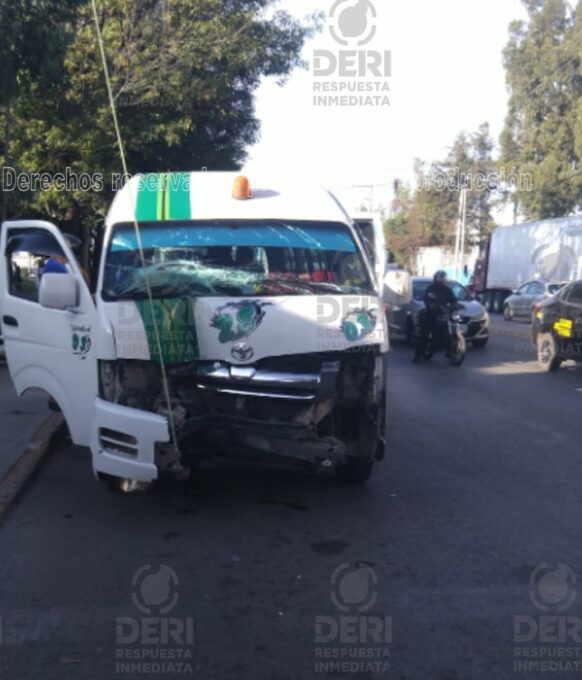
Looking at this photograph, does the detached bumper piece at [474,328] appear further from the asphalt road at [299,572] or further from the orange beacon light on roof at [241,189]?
the orange beacon light on roof at [241,189]

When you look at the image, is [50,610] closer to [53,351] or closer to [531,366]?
[53,351]

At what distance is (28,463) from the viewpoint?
7.65 meters

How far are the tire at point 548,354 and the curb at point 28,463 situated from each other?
29.7 feet

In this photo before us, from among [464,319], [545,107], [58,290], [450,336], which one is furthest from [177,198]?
[545,107]

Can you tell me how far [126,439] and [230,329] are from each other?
1.03 meters

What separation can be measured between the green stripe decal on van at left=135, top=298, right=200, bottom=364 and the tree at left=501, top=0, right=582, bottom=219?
3702 centimetres

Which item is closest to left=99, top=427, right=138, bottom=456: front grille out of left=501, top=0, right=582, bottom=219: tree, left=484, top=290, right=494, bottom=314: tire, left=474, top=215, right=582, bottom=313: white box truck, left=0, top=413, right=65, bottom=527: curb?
left=0, top=413, right=65, bottom=527: curb

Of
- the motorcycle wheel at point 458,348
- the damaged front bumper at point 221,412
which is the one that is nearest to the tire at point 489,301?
the motorcycle wheel at point 458,348

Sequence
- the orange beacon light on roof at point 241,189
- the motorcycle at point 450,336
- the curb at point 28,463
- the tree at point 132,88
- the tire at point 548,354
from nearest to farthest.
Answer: the curb at point 28,463
the orange beacon light on roof at point 241,189
the tire at point 548,354
the motorcycle at point 450,336
the tree at point 132,88

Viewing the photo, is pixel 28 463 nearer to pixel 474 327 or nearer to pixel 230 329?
pixel 230 329

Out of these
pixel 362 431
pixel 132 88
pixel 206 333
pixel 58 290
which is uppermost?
pixel 132 88

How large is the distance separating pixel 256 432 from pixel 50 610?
1784 millimetres

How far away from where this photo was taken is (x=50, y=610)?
4770mm

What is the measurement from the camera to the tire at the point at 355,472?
6.98m
